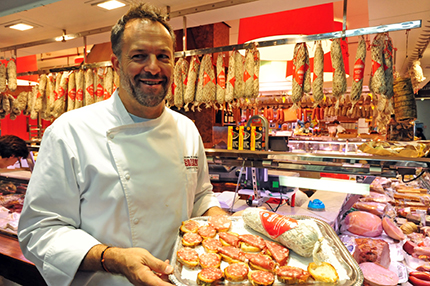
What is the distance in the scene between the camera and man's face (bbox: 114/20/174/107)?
4.75 ft

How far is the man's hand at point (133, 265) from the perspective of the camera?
1.05m

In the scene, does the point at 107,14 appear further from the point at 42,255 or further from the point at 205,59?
the point at 42,255

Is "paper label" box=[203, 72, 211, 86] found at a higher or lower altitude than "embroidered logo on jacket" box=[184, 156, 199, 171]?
higher

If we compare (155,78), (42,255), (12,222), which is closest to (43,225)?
(42,255)

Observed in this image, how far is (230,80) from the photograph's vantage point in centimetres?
348

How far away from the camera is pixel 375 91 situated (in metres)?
2.65

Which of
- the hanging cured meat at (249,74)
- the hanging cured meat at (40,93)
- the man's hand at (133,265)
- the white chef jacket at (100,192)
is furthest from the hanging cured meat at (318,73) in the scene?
the hanging cured meat at (40,93)

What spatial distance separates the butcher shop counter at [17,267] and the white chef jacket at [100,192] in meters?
A: 1.11

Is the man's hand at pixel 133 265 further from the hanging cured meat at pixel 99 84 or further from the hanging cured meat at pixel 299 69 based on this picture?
the hanging cured meat at pixel 99 84

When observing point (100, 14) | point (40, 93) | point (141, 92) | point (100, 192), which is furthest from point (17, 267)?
point (40, 93)

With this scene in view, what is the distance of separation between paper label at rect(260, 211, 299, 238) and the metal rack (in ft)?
3.23

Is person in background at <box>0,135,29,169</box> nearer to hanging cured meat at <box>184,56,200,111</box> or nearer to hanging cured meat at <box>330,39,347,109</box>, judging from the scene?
hanging cured meat at <box>184,56,200,111</box>

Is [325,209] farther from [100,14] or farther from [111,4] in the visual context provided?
[100,14]

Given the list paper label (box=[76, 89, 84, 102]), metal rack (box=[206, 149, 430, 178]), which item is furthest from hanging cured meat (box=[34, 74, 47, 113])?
metal rack (box=[206, 149, 430, 178])
